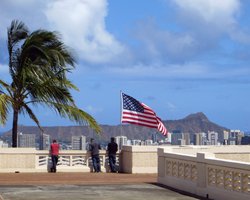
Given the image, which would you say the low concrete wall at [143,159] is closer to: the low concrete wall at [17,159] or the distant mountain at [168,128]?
the low concrete wall at [17,159]

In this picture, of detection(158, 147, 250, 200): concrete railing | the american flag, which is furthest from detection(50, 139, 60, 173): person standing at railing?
detection(158, 147, 250, 200): concrete railing

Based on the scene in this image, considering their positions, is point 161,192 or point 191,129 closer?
point 161,192

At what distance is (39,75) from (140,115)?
488 cm

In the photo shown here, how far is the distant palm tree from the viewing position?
104 feet

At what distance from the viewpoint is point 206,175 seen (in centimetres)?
1959

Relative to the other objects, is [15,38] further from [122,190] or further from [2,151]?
[122,190]

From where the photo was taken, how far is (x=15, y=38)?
33.1m

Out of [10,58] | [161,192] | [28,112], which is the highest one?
[10,58]

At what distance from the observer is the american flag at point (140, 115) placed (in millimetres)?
31578

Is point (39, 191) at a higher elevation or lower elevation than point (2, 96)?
lower

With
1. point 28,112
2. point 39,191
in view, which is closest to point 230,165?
point 39,191

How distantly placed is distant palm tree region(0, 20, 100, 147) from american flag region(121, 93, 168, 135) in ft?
4.84

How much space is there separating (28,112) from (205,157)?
1401cm

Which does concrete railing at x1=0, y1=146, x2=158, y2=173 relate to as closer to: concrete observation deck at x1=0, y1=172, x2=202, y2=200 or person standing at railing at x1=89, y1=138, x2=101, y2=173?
person standing at railing at x1=89, y1=138, x2=101, y2=173
